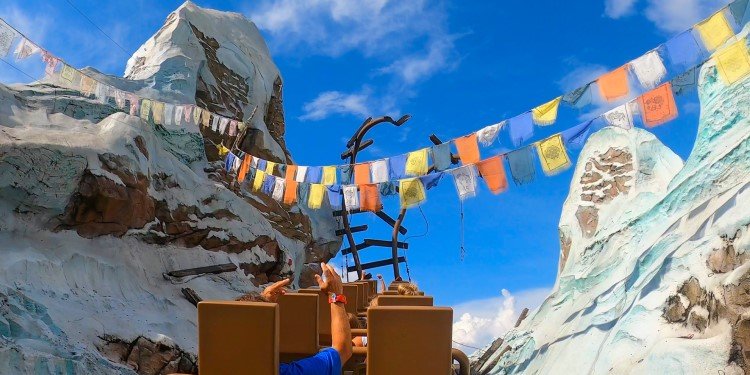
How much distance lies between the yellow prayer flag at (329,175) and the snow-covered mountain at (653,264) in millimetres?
3661

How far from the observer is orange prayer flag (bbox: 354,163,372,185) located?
27.6 feet

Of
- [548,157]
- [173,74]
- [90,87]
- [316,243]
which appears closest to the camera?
[548,157]

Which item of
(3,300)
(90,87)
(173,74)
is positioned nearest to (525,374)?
(3,300)

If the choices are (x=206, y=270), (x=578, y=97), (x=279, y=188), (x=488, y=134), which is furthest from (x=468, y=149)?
(x=206, y=270)

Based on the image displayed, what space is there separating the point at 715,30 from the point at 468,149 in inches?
119

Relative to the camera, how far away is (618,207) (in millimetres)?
6312

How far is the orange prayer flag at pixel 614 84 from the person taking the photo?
527cm

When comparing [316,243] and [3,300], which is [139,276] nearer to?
[3,300]

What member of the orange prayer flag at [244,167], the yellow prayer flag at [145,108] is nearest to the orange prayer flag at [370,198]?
the orange prayer flag at [244,167]

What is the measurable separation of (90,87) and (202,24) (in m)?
6.88

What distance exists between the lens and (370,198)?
8570 millimetres

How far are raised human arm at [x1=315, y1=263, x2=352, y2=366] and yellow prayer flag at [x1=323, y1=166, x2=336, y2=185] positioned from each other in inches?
256

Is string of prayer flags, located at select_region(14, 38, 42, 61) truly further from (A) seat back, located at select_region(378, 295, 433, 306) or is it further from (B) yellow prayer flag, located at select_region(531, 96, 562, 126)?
(A) seat back, located at select_region(378, 295, 433, 306)

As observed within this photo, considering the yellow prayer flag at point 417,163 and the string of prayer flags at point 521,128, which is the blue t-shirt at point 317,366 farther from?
the yellow prayer flag at point 417,163
